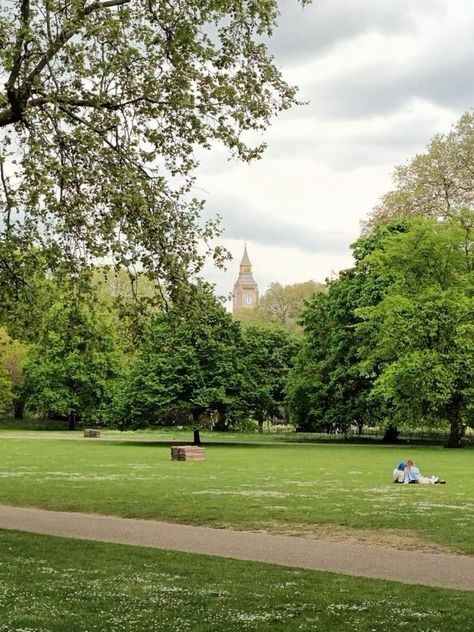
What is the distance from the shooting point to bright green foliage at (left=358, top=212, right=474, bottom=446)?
139 ft

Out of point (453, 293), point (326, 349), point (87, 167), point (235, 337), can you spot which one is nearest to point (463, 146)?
point (453, 293)

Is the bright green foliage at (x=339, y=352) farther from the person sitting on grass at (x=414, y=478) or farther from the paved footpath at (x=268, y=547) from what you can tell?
the paved footpath at (x=268, y=547)

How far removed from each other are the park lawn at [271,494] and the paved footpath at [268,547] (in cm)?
84

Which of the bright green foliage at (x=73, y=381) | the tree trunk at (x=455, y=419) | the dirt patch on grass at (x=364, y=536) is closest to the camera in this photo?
the dirt patch on grass at (x=364, y=536)

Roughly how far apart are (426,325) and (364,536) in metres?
31.2

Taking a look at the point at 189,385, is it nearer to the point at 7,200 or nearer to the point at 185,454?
the point at 185,454

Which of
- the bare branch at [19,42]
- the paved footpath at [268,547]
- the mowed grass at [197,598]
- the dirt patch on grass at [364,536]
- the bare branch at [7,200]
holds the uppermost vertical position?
the bare branch at [19,42]

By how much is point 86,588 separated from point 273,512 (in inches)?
296

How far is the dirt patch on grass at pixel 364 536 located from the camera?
1330cm

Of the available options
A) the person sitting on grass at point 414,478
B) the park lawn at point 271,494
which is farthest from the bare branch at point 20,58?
the person sitting on grass at point 414,478

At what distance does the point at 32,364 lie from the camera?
7569 cm

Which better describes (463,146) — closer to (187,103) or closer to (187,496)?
(187,496)

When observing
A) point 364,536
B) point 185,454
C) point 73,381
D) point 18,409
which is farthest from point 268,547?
point 18,409

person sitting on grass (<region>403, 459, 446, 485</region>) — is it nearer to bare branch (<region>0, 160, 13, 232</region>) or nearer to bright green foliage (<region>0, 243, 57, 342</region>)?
bright green foliage (<region>0, 243, 57, 342</region>)
